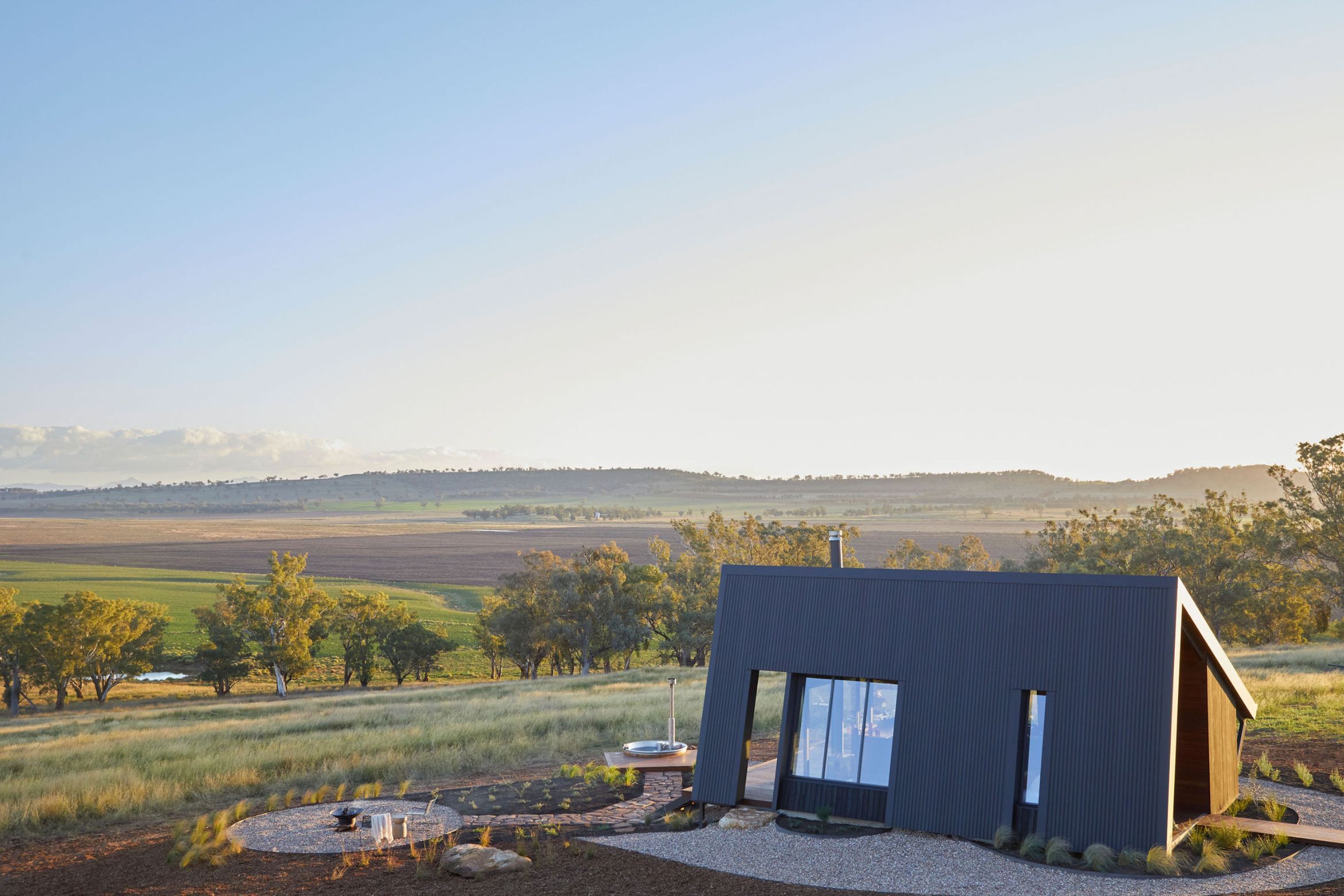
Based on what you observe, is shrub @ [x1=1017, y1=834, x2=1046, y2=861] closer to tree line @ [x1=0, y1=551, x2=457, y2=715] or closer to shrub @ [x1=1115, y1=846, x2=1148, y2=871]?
shrub @ [x1=1115, y1=846, x2=1148, y2=871]

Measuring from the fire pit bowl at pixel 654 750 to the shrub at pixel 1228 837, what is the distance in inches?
297

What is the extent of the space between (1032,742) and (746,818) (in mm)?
3526

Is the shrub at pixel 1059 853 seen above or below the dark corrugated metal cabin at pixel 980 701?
below

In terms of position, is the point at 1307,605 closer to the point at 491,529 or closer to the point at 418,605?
the point at 418,605

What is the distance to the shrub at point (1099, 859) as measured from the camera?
33.3ft

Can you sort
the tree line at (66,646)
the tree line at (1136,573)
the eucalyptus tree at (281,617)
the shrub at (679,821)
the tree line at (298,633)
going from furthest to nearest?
the eucalyptus tree at (281,617) → the tree line at (298,633) → the tree line at (1136,573) → the tree line at (66,646) → the shrub at (679,821)

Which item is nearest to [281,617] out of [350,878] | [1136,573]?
[350,878]

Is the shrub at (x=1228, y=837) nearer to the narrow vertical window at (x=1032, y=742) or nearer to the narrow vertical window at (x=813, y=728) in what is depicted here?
the narrow vertical window at (x=1032, y=742)

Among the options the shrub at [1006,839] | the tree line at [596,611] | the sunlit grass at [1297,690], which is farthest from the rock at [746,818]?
the tree line at [596,611]

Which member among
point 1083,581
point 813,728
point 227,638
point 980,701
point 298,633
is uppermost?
point 1083,581

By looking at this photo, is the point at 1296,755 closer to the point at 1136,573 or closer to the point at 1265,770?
the point at 1265,770

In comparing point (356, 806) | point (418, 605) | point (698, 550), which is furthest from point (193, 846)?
point (418, 605)

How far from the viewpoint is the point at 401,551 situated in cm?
12156

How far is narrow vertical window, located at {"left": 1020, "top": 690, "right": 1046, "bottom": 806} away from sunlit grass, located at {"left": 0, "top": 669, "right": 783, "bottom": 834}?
818cm
